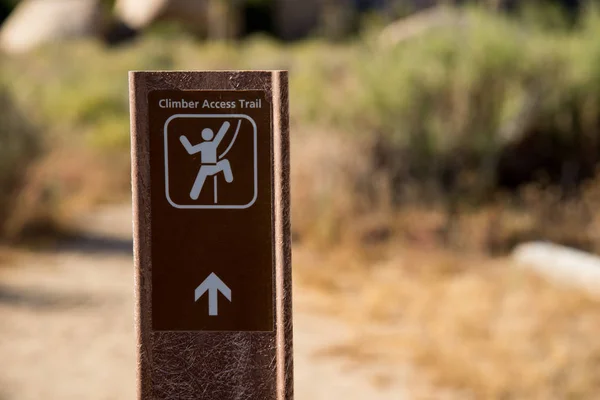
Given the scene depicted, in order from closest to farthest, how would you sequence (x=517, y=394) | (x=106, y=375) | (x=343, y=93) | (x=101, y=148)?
(x=517, y=394)
(x=106, y=375)
(x=343, y=93)
(x=101, y=148)

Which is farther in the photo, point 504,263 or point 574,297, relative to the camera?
point 504,263

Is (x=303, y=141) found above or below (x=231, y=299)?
above

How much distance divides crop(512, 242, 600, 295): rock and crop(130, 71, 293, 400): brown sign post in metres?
5.09

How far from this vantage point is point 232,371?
249 cm

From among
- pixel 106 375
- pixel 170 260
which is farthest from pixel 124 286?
pixel 170 260

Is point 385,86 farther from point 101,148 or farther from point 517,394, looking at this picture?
point 101,148

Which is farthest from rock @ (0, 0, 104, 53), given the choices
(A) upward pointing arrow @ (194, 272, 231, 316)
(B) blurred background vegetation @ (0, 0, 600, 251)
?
(A) upward pointing arrow @ (194, 272, 231, 316)

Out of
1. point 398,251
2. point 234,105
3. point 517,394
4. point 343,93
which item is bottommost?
point 517,394

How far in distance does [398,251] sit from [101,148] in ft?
22.4

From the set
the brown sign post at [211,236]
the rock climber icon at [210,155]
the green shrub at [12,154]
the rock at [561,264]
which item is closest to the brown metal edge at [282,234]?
the brown sign post at [211,236]

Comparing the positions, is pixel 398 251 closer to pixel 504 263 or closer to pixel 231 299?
pixel 504 263

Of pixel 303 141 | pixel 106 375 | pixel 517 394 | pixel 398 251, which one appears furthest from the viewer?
pixel 303 141

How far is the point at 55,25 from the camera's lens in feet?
98.4

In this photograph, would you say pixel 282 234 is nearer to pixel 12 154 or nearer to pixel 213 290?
pixel 213 290
